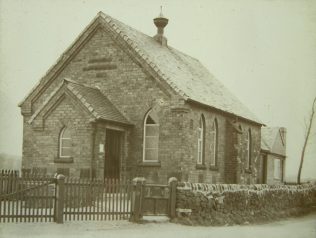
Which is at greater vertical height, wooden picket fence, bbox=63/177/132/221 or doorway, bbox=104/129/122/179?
doorway, bbox=104/129/122/179

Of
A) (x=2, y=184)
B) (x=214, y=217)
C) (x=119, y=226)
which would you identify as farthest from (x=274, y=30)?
(x=2, y=184)

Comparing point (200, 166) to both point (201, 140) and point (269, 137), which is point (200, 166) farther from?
point (269, 137)

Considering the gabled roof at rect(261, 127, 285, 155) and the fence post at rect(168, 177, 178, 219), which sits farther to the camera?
the gabled roof at rect(261, 127, 285, 155)

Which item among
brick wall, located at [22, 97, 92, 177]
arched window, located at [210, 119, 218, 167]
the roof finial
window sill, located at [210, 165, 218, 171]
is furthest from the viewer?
the roof finial

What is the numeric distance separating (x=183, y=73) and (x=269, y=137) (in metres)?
22.2

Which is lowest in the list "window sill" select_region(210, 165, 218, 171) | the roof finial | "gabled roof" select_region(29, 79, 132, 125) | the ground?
the ground

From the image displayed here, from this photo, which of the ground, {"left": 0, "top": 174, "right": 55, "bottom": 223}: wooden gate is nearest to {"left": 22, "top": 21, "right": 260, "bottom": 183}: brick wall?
{"left": 0, "top": 174, "right": 55, "bottom": 223}: wooden gate

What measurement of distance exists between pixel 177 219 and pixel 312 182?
11.8m

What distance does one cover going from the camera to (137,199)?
2047 centimetres

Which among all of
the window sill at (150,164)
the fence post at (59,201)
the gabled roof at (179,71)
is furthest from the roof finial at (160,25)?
the fence post at (59,201)

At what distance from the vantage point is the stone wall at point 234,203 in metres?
21.2

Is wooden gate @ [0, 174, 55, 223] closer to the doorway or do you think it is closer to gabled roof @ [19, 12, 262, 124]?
the doorway

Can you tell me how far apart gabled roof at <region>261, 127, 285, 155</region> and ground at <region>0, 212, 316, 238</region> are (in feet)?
88.6

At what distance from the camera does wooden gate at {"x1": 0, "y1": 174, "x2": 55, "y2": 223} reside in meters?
19.0
